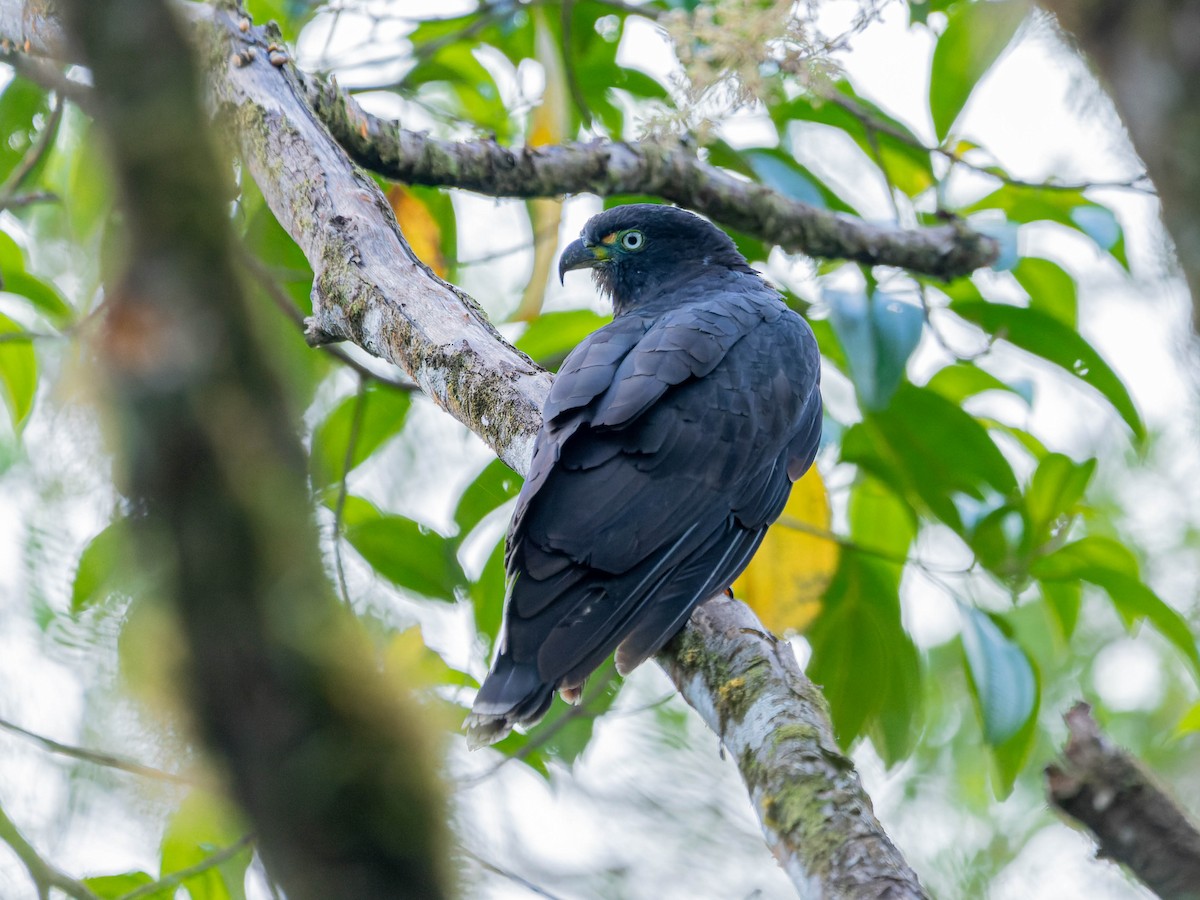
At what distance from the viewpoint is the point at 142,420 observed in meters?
0.83

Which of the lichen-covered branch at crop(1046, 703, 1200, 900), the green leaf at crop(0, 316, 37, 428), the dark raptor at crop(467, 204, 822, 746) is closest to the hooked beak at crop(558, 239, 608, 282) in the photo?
the dark raptor at crop(467, 204, 822, 746)

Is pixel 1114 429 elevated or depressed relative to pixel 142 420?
depressed

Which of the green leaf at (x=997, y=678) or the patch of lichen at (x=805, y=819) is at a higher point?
the patch of lichen at (x=805, y=819)

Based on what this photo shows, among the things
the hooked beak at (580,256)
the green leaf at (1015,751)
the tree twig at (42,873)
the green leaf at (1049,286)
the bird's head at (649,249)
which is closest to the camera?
the tree twig at (42,873)

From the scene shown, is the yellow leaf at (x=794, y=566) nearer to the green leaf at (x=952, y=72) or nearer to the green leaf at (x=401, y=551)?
the green leaf at (x=401, y=551)

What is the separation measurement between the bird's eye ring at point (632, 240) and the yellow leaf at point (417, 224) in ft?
2.67

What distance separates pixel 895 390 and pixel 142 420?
3671 mm

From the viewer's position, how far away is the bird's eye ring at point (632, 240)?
471 centimetres

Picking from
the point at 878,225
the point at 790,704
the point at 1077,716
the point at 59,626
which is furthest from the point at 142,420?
the point at 878,225

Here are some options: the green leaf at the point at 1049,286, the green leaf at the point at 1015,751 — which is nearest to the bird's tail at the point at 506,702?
the green leaf at the point at 1015,751

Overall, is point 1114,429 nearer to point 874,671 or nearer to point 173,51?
point 874,671

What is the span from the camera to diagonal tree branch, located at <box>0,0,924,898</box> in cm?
226

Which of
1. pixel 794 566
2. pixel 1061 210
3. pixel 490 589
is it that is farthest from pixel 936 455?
pixel 490 589

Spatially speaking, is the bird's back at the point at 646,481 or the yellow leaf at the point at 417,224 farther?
the yellow leaf at the point at 417,224
